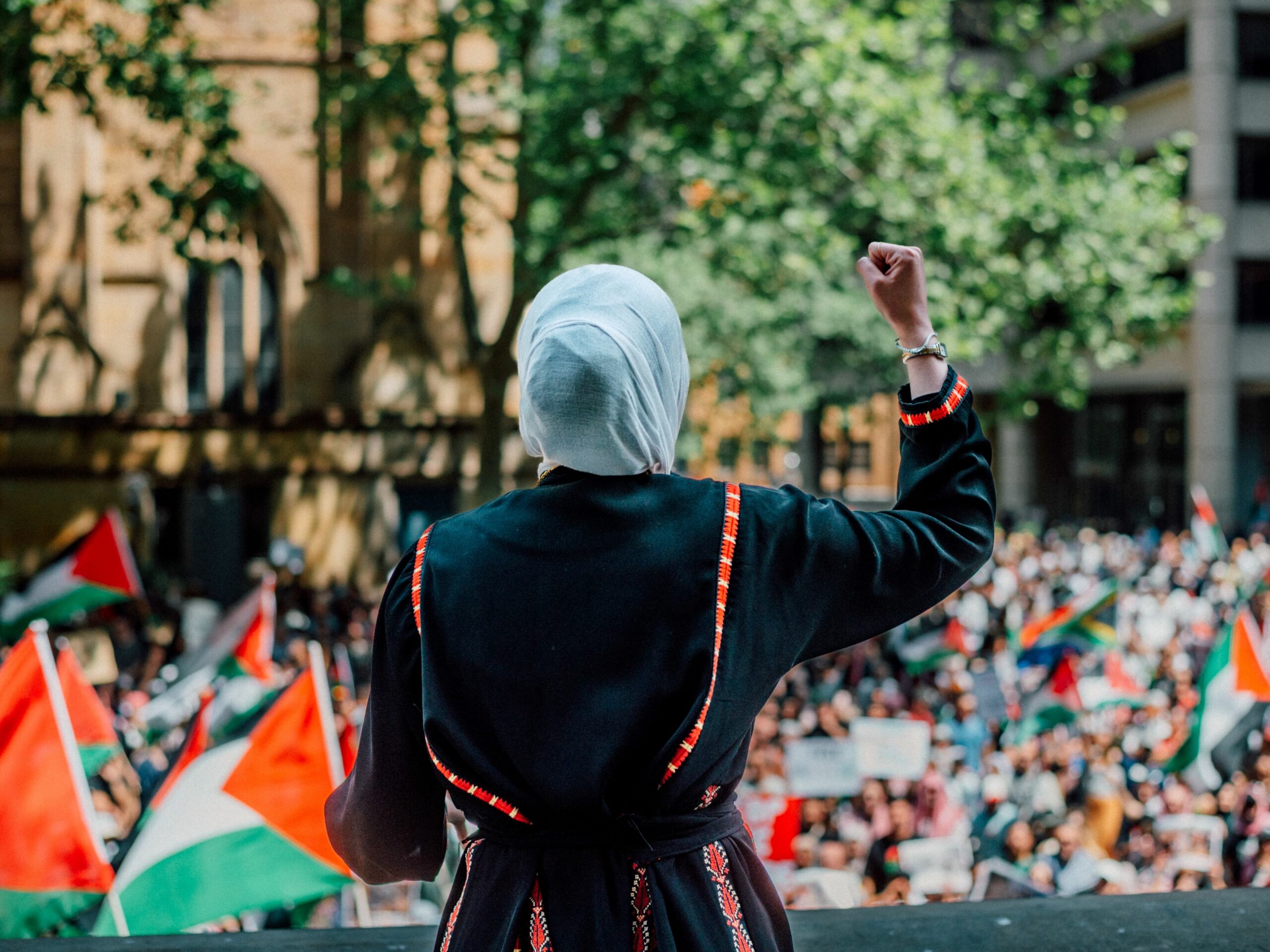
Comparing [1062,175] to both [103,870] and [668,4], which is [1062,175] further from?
[103,870]

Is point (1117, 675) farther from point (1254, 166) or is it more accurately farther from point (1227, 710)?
point (1254, 166)

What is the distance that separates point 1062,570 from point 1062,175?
5.16 m

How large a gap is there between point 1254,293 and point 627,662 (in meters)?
31.7

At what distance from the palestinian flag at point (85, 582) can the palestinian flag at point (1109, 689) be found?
22.4 ft

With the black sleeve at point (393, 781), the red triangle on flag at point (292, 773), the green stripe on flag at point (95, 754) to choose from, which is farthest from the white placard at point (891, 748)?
the black sleeve at point (393, 781)

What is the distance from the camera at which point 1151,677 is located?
37.7 feet

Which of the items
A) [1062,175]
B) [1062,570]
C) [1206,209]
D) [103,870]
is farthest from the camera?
[1206,209]

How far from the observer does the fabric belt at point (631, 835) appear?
1583mm

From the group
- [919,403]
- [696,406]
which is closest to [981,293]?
[919,403]

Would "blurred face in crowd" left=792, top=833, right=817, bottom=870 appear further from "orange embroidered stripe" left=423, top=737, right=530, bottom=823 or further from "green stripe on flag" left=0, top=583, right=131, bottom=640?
"orange embroidered stripe" left=423, top=737, right=530, bottom=823

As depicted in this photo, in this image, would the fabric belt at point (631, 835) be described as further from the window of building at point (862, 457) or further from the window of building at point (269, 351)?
the window of building at point (862, 457)

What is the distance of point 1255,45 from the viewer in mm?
28828

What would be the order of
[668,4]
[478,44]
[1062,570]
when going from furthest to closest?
1. [478,44]
2. [1062,570]
3. [668,4]

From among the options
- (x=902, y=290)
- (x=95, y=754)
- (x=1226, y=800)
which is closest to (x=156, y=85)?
(x=95, y=754)
